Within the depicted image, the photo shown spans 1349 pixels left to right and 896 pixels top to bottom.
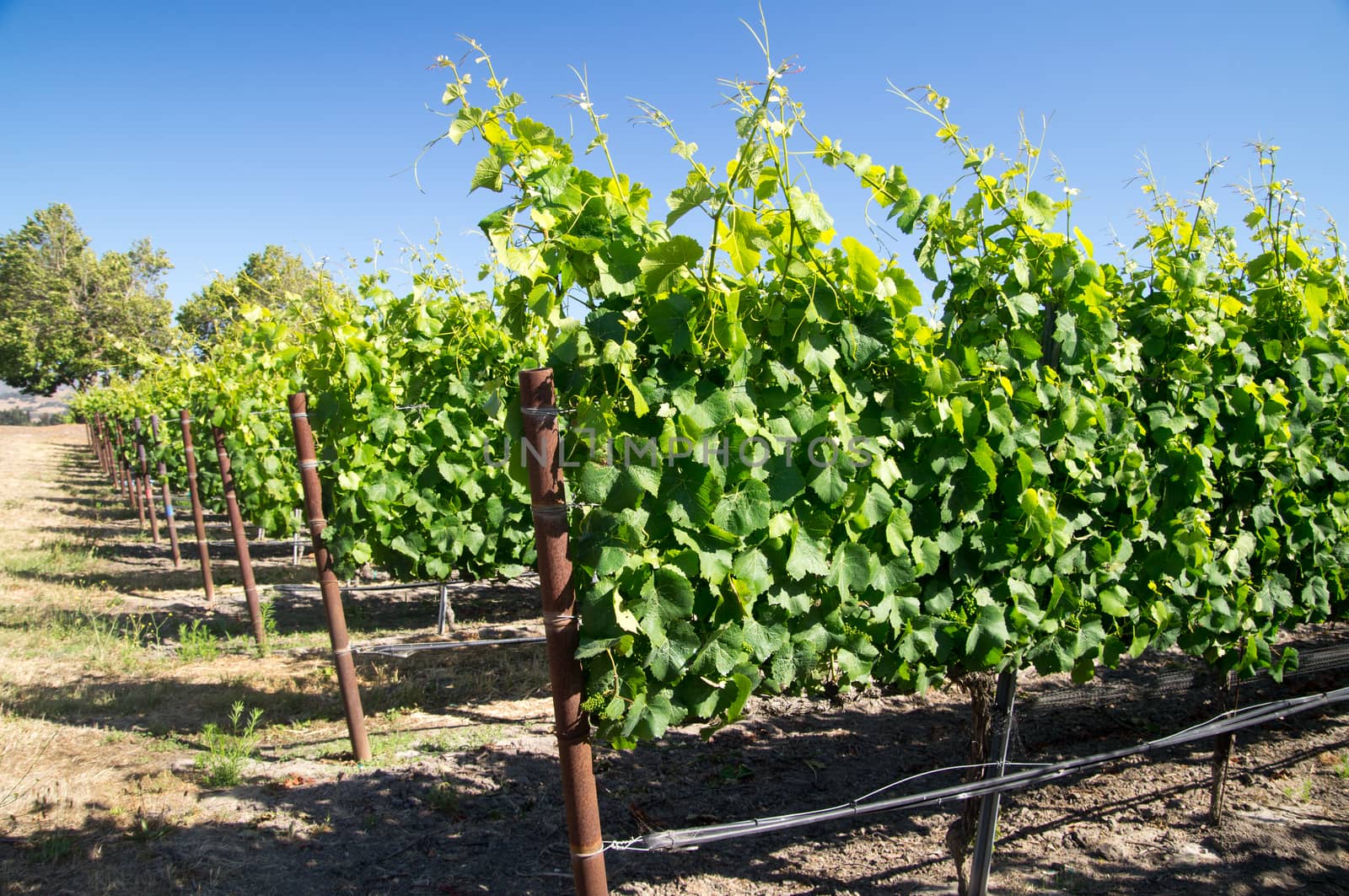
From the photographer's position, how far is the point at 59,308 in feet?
151

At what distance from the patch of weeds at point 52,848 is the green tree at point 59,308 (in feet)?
155

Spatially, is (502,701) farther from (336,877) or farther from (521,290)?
(521,290)

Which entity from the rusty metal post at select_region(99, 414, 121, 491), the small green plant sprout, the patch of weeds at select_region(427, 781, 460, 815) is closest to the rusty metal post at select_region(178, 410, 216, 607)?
the small green plant sprout

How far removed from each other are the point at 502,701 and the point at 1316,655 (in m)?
4.81

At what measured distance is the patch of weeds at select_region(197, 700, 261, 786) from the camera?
157 inches

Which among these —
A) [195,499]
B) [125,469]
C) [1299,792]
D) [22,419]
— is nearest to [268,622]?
[195,499]

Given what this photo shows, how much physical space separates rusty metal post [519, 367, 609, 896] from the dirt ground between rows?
1269 millimetres

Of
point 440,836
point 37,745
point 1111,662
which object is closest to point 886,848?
point 1111,662

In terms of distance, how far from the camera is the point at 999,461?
2801 millimetres

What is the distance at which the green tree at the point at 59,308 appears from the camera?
45531 millimetres

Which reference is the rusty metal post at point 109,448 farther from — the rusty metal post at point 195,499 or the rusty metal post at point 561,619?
the rusty metal post at point 561,619

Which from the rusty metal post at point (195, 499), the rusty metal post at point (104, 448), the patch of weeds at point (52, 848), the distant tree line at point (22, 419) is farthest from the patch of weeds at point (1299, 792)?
the distant tree line at point (22, 419)

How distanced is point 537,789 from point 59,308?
54.8m

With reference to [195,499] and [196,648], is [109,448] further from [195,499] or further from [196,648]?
[196,648]
